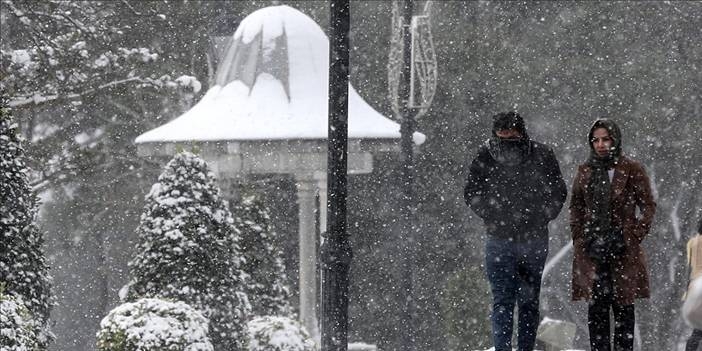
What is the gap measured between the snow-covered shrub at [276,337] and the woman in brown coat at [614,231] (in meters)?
4.66

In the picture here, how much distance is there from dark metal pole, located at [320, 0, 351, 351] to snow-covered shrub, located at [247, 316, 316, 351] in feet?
15.0

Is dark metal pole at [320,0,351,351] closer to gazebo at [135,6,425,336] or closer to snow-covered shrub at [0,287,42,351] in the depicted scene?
snow-covered shrub at [0,287,42,351]

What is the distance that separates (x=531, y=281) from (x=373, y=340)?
1633cm

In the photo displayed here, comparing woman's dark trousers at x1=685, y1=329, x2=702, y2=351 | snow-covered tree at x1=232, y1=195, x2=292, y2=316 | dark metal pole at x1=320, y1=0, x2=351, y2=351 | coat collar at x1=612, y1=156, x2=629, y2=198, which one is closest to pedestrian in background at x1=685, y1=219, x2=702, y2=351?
woman's dark trousers at x1=685, y1=329, x2=702, y2=351

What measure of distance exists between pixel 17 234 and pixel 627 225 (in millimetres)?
4434

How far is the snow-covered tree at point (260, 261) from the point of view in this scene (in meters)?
13.0

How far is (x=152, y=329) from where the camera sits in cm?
872

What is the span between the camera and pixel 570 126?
2475cm

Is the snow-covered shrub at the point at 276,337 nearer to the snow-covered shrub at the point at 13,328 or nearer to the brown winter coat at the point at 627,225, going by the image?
the snow-covered shrub at the point at 13,328

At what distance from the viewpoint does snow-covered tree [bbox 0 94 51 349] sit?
8523mm

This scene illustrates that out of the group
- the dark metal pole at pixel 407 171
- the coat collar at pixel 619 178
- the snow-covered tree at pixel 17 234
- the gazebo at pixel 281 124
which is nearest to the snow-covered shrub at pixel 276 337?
the dark metal pole at pixel 407 171

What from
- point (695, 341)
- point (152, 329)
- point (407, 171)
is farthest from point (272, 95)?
point (695, 341)

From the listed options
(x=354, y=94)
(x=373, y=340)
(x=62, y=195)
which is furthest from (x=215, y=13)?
(x=354, y=94)

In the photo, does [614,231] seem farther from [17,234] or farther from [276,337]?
[276,337]
